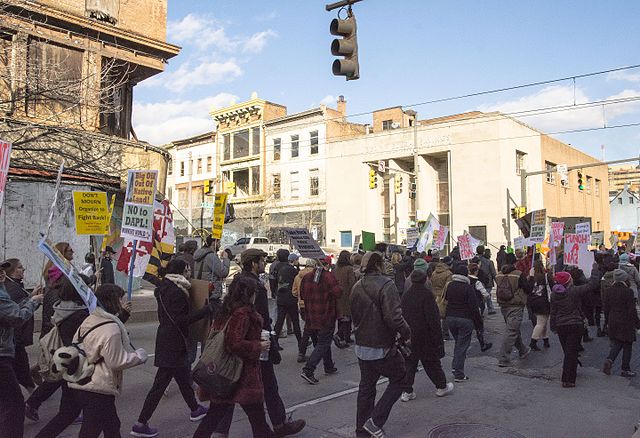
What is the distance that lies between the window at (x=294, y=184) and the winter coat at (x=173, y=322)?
3896 cm

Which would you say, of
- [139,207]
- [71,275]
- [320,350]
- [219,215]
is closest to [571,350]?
[320,350]

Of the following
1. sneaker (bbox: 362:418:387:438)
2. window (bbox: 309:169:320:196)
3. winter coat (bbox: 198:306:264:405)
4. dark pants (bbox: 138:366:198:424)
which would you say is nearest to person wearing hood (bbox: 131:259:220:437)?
dark pants (bbox: 138:366:198:424)

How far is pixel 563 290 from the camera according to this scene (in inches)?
297

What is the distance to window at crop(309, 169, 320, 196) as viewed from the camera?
43497 millimetres

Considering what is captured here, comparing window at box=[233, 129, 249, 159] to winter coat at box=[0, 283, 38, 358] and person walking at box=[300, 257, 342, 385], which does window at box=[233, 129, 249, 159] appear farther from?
winter coat at box=[0, 283, 38, 358]

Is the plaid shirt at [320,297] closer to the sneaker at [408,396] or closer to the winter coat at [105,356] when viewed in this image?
the sneaker at [408,396]

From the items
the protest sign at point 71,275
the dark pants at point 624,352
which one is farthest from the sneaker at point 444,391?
the protest sign at point 71,275

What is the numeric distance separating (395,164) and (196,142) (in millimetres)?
22141

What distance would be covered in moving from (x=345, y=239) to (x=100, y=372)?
38.1 m

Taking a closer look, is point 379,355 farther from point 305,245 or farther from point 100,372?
point 305,245

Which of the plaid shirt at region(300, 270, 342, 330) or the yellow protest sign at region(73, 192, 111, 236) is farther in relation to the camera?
the yellow protest sign at region(73, 192, 111, 236)

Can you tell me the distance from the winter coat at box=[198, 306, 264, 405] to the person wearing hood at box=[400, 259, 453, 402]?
8.67 ft

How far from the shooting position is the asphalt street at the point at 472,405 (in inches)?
Answer: 223

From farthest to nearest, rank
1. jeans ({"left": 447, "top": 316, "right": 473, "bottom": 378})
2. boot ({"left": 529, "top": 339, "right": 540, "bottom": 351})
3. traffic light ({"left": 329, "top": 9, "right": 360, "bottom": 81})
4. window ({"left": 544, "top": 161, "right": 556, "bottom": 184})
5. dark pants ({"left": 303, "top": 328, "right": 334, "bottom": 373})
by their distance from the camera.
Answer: window ({"left": 544, "top": 161, "right": 556, "bottom": 184}) < boot ({"left": 529, "top": 339, "right": 540, "bottom": 351}) < traffic light ({"left": 329, "top": 9, "right": 360, "bottom": 81}) < jeans ({"left": 447, "top": 316, "right": 473, "bottom": 378}) < dark pants ({"left": 303, "top": 328, "right": 334, "bottom": 373})
